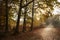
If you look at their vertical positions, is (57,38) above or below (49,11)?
below

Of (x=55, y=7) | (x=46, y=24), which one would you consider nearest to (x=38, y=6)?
(x=55, y=7)

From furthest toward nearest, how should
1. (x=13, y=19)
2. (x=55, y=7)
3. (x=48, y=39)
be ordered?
(x=13, y=19), (x=55, y=7), (x=48, y=39)

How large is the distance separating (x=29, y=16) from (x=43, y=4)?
6762 millimetres

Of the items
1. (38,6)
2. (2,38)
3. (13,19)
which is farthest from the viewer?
(13,19)

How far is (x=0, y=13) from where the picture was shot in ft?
99.1

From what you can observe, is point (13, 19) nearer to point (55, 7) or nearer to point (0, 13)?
point (0, 13)

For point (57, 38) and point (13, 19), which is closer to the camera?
point (57, 38)

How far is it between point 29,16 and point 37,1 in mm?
5414

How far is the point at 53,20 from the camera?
46.4 meters

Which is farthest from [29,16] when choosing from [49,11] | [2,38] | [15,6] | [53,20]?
[53,20]

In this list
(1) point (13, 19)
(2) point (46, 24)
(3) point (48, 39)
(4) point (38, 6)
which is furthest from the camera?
(2) point (46, 24)

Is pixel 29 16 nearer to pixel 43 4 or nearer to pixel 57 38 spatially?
pixel 43 4

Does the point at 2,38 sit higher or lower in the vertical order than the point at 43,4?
lower

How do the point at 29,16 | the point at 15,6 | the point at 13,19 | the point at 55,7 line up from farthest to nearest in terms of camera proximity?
the point at 13,19, the point at 29,16, the point at 15,6, the point at 55,7
